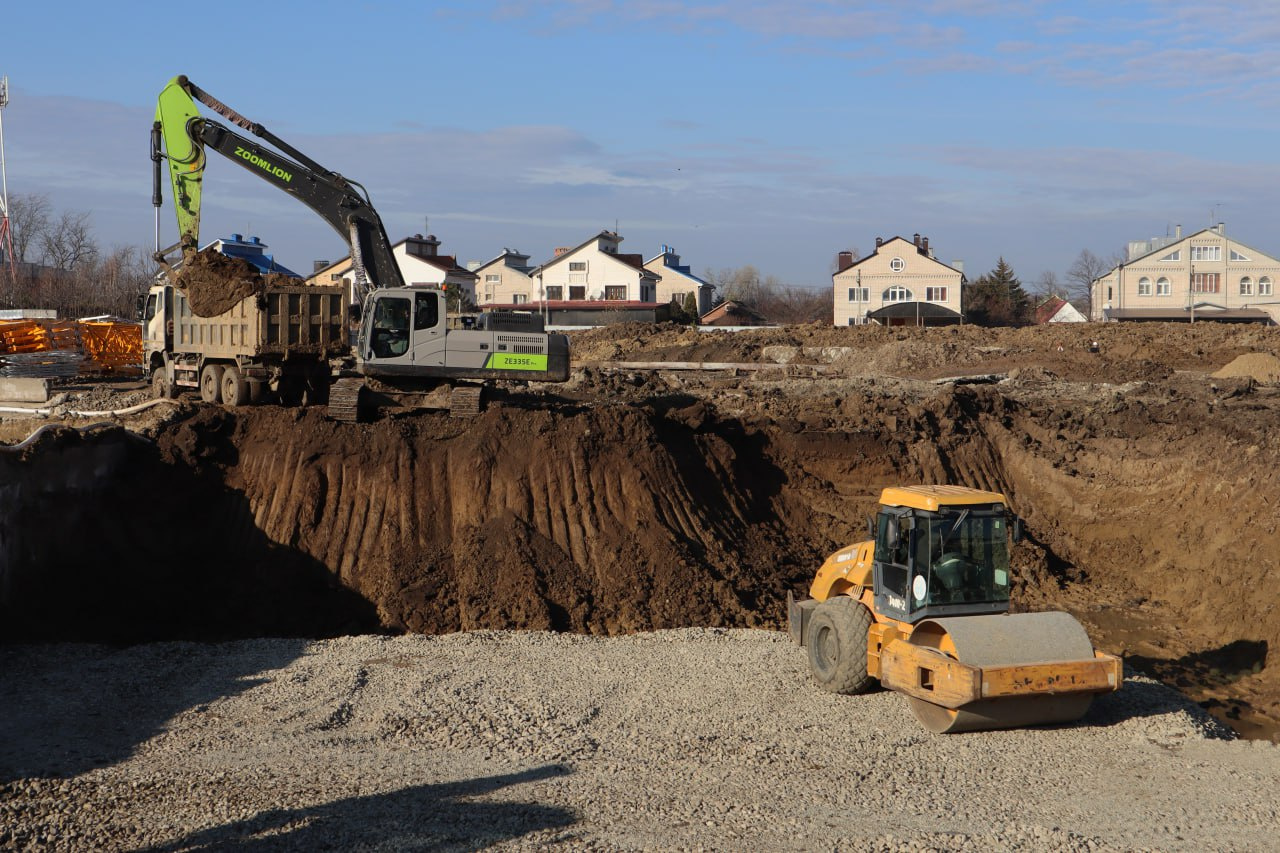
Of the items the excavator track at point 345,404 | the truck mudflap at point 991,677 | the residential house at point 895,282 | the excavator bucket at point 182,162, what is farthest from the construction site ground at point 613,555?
the residential house at point 895,282

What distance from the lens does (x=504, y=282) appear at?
7112 centimetres


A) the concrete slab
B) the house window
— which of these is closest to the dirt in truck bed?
the concrete slab

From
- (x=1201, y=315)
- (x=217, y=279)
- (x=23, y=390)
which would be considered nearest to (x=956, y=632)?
(x=217, y=279)

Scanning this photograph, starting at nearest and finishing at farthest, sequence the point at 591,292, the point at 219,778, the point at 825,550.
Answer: the point at 219,778 < the point at 825,550 < the point at 591,292

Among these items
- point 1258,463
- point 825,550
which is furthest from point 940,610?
point 1258,463

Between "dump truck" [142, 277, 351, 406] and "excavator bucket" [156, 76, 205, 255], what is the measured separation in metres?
1.20

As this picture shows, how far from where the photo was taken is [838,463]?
827 inches

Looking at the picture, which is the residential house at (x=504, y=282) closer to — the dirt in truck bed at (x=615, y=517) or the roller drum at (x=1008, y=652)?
the dirt in truck bed at (x=615, y=517)

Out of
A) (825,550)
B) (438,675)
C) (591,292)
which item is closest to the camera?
(438,675)

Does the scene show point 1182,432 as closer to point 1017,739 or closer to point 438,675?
point 1017,739

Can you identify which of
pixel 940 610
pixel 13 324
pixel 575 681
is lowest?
pixel 575 681

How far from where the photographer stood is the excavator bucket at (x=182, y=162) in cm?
1897

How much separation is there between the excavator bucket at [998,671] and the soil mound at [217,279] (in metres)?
12.9

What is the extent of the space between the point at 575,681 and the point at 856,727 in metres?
3.07
